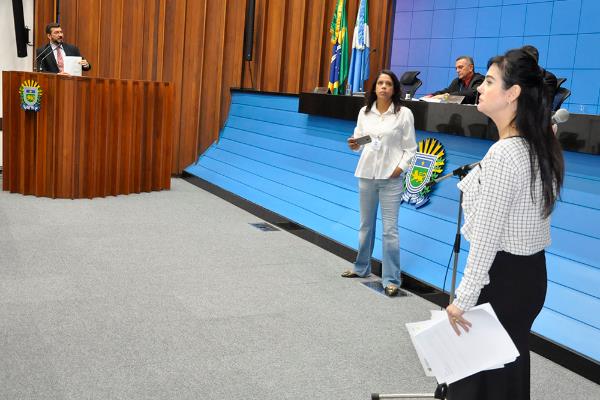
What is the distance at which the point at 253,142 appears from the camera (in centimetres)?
805

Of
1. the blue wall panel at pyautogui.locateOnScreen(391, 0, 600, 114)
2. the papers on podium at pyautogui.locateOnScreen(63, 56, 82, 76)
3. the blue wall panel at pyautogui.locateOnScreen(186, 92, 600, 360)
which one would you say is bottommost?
the blue wall panel at pyautogui.locateOnScreen(186, 92, 600, 360)

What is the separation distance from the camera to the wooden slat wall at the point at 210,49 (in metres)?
8.62

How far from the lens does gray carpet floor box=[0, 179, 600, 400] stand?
2885 mm

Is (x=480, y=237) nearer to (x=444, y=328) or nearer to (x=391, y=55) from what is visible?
(x=444, y=328)

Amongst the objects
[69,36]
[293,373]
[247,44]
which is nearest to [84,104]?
[69,36]

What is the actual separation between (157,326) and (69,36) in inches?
232

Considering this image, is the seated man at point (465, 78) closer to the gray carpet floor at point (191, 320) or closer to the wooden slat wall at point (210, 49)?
the gray carpet floor at point (191, 320)

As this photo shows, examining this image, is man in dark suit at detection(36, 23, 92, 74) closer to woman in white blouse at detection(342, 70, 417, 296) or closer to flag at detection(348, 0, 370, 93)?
flag at detection(348, 0, 370, 93)

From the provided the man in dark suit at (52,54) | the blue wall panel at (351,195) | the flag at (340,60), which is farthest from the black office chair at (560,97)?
the man in dark suit at (52,54)

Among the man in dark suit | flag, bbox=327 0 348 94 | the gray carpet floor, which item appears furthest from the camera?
flag, bbox=327 0 348 94

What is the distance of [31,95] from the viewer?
6.41 meters

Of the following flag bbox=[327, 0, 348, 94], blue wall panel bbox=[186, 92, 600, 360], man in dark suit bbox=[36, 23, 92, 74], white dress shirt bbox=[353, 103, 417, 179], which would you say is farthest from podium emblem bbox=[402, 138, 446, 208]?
man in dark suit bbox=[36, 23, 92, 74]

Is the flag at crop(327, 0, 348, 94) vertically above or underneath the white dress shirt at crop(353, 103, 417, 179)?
above

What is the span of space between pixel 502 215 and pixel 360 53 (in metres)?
6.54
